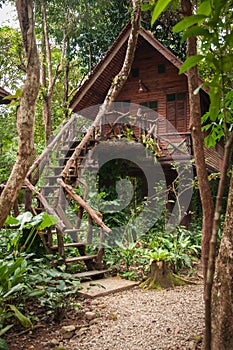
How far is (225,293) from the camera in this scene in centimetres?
193

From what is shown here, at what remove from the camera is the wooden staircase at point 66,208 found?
604cm

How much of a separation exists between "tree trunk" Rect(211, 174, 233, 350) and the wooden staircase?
3.77 m

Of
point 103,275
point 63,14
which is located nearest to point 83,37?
point 63,14

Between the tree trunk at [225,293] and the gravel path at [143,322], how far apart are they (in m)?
0.77

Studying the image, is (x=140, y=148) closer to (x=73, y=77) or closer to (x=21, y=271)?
(x=21, y=271)

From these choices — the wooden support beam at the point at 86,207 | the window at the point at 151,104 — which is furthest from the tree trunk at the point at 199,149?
the window at the point at 151,104

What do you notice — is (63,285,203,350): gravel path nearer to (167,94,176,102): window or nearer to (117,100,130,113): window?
(167,94,176,102): window

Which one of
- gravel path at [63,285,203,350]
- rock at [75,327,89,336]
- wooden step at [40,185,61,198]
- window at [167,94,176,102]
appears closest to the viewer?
gravel path at [63,285,203,350]

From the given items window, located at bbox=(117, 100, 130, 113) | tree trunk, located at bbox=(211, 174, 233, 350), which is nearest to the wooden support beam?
tree trunk, located at bbox=(211, 174, 233, 350)

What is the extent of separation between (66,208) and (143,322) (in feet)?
14.3

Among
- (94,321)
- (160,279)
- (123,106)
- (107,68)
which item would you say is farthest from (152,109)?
(94,321)

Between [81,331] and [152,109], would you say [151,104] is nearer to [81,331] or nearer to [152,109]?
[152,109]

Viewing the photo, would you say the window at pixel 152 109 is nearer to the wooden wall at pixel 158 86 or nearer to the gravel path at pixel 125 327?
the wooden wall at pixel 158 86

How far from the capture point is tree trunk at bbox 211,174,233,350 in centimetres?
191
